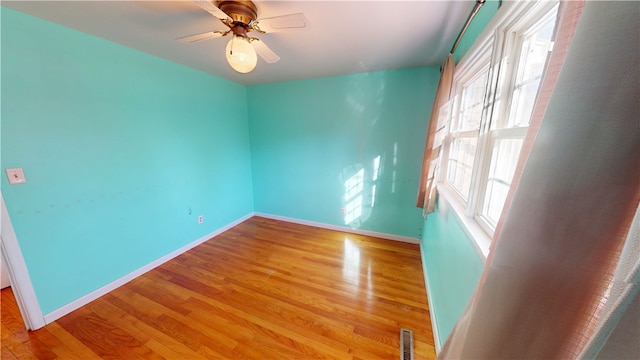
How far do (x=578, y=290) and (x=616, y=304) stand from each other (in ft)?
0.46

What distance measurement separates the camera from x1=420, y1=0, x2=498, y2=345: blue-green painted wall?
1032mm

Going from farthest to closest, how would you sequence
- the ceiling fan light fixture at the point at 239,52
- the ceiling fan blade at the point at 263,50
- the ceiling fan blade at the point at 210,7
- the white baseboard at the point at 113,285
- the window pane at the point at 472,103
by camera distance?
the white baseboard at the point at 113,285, the window pane at the point at 472,103, the ceiling fan blade at the point at 263,50, the ceiling fan light fixture at the point at 239,52, the ceiling fan blade at the point at 210,7

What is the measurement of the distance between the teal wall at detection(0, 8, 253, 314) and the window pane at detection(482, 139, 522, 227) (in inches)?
115

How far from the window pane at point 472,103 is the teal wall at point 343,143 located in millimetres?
609

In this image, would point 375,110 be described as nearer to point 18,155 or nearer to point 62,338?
point 18,155

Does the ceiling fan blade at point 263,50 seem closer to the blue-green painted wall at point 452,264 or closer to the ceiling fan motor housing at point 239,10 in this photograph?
the ceiling fan motor housing at point 239,10

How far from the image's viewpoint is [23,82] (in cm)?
140

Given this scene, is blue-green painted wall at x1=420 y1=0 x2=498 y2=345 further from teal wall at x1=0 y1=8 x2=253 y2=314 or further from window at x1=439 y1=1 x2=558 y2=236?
teal wall at x1=0 y1=8 x2=253 y2=314

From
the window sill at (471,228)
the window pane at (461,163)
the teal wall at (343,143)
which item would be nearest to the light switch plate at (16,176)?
the teal wall at (343,143)

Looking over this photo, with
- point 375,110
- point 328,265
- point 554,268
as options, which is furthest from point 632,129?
point 375,110

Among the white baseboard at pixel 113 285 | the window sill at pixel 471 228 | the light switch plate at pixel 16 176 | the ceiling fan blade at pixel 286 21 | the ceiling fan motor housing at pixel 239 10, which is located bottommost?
the white baseboard at pixel 113 285

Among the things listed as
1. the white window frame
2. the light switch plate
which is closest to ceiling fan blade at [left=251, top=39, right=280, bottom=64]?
the white window frame

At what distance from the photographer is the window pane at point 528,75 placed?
0.85m

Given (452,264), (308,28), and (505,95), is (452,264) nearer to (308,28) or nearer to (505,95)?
(505,95)
